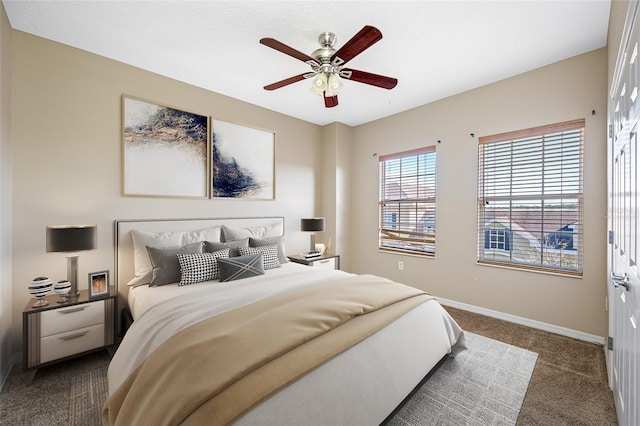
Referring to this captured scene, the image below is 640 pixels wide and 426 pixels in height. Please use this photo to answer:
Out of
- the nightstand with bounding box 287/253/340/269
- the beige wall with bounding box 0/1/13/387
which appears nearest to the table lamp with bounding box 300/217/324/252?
the nightstand with bounding box 287/253/340/269

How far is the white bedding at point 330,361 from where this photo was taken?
4.11 feet

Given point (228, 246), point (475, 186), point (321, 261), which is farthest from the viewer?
point (321, 261)

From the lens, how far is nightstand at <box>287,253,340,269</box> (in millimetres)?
3924

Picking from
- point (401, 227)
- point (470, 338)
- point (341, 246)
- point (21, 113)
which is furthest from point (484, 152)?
point (21, 113)

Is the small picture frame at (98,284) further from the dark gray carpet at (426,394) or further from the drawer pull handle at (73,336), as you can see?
the dark gray carpet at (426,394)

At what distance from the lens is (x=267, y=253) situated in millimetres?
3152

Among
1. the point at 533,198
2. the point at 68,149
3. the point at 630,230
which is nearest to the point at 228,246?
the point at 68,149

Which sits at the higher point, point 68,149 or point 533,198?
point 68,149

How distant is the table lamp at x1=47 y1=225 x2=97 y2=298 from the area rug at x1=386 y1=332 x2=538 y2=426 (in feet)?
8.70

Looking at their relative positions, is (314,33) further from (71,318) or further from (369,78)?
(71,318)

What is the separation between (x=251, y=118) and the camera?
3.90 metres

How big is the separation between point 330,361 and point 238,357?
470mm

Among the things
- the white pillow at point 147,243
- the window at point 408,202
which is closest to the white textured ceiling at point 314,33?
the window at point 408,202

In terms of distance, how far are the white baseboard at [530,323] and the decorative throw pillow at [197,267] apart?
2.98 m
